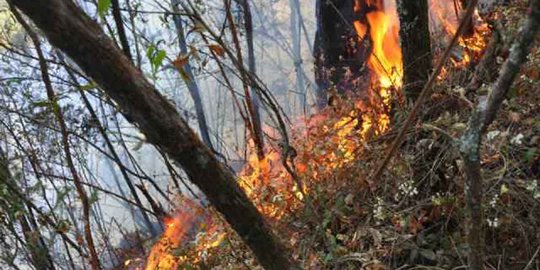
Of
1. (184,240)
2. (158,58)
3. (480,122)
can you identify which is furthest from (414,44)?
(184,240)

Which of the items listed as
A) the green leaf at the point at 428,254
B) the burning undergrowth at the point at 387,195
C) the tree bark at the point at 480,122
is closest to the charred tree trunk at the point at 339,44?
the burning undergrowth at the point at 387,195

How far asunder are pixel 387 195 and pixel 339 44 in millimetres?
3777

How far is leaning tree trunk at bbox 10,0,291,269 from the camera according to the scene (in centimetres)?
146

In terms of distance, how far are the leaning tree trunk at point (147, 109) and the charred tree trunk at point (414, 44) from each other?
2.16 m

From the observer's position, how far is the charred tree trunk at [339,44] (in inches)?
258

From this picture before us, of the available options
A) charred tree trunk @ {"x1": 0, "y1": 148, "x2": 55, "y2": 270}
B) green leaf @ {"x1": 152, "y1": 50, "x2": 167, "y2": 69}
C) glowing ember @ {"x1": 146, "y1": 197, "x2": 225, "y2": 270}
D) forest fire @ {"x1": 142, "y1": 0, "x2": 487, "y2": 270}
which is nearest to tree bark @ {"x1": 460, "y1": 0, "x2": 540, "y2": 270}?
green leaf @ {"x1": 152, "y1": 50, "x2": 167, "y2": 69}

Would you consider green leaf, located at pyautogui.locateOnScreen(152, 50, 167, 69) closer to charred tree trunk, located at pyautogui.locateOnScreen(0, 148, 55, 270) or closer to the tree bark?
the tree bark

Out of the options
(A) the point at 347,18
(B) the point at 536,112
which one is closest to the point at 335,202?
(B) the point at 536,112

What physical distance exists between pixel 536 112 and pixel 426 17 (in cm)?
107

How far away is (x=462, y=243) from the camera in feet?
9.32

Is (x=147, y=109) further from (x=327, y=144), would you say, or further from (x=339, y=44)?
(x=339, y=44)

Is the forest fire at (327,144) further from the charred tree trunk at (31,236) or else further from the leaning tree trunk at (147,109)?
the leaning tree trunk at (147,109)

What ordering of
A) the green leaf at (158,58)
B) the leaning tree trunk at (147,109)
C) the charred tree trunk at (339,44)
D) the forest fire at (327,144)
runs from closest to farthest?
1. the leaning tree trunk at (147,109)
2. the green leaf at (158,58)
3. the forest fire at (327,144)
4. the charred tree trunk at (339,44)

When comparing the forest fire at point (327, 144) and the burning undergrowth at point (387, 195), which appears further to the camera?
the forest fire at point (327, 144)
